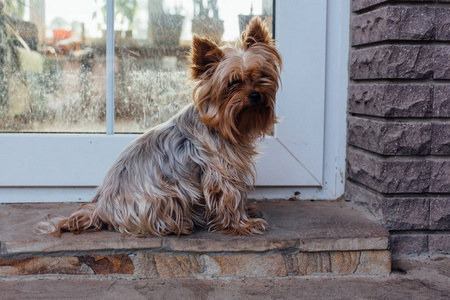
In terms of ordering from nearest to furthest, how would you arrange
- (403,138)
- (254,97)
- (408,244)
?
(254,97) → (403,138) → (408,244)

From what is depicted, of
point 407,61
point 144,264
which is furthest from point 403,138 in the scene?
point 144,264

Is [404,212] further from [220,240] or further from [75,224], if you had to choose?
[75,224]

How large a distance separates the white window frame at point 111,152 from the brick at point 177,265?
95 cm

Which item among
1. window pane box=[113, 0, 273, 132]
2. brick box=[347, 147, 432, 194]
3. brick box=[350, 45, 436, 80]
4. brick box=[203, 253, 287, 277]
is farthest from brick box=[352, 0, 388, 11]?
brick box=[203, 253, 287, 277]

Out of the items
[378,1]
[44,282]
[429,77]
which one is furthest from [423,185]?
[44,282]

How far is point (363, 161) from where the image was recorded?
2.99m

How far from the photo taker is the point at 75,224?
8.55ft

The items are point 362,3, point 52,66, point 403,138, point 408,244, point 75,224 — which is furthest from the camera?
point 52,66

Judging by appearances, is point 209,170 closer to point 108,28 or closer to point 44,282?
point 44,282

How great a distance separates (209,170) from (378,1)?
4.31ft

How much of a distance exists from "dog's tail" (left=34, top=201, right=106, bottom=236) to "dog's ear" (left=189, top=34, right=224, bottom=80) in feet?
2.97

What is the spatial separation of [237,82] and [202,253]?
878 millimetres

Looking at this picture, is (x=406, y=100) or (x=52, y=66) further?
(x=52, y=66)

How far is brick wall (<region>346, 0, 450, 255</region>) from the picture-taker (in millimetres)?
2682
